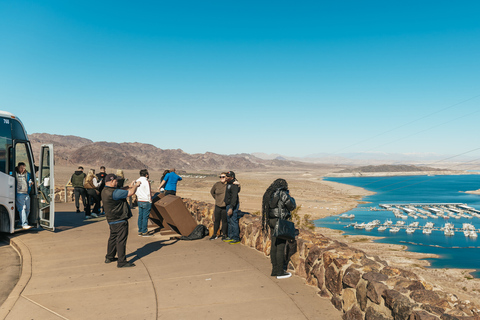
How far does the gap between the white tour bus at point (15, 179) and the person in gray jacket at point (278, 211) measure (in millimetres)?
6392

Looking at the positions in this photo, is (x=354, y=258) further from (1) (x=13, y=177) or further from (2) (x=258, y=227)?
(1) (x=13, y=177)

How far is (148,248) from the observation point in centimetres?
849

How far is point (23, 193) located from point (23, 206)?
365mm

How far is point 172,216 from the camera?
905cm

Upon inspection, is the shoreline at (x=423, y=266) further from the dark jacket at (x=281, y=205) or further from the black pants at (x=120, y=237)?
the black pants at (x=120, y=237)

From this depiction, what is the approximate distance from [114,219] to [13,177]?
461cm

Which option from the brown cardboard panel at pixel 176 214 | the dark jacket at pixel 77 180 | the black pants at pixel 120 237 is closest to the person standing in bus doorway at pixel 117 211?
the black pants at pixel 120 237

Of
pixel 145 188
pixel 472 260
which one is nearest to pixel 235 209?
pixel 145 188

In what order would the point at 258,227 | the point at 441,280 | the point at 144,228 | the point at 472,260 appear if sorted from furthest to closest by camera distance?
the point at 472,260
the point at 441,280
the point at 144,228
the point at 258,227

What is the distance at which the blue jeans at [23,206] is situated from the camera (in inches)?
371

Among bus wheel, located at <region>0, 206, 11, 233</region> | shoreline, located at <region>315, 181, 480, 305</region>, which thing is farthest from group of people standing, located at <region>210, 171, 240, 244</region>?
shoreline, located at <region>315, 181, 480, 305</region>

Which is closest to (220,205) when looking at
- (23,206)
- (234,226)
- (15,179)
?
(234,226)

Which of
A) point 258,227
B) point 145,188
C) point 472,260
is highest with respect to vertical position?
point 145,188

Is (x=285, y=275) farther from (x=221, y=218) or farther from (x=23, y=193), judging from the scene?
(x=23, y=193)
